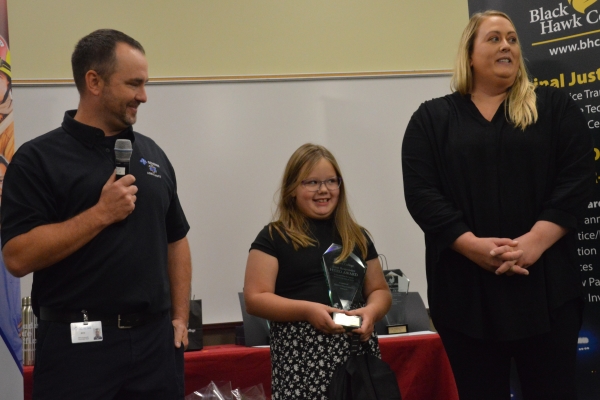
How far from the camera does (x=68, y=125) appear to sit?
6.37 ft

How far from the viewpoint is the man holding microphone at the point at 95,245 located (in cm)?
179

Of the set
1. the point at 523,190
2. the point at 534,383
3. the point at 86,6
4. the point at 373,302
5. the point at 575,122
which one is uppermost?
the point at 86,6

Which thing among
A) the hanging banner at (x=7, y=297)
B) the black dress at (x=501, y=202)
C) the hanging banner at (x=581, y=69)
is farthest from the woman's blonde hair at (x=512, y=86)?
the hanging banner at (x=7, y=297)

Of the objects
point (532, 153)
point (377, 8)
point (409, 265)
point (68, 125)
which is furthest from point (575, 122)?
point (377, 8)

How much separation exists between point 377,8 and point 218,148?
149 centimetres

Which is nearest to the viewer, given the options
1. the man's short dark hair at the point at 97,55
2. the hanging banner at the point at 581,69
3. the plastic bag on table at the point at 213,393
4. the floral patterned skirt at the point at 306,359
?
the man's short dark hair at the point at 97,55

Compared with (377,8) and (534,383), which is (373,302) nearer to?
(534,383)

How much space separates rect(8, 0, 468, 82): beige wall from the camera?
4062 mm

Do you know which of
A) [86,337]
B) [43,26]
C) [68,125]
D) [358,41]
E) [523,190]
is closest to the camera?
[86,337]

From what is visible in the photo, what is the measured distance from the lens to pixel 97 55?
1.97m

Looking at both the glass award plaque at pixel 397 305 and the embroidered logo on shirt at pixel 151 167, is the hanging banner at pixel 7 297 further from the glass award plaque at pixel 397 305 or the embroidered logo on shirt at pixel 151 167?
the glass award plaque at pixel 397 305

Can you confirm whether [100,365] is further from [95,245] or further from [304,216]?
[304,216]

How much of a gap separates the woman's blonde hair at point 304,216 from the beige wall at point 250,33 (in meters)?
1.83

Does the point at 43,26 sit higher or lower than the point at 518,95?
higher
